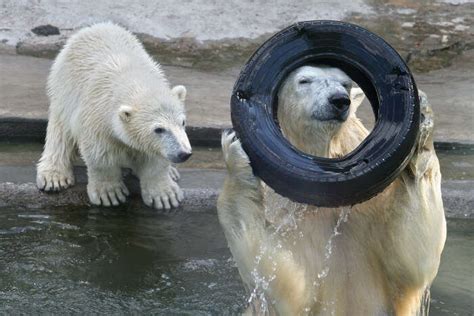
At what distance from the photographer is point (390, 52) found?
2.78m

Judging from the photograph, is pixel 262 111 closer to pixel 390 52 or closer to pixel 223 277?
pixel 390 52

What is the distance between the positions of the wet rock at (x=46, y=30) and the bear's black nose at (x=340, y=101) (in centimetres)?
511

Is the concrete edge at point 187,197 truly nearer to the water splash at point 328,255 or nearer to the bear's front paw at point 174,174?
the bear's front paw at point 174,174

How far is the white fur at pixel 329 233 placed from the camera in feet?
9.12

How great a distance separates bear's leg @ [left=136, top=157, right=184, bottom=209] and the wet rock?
315cm

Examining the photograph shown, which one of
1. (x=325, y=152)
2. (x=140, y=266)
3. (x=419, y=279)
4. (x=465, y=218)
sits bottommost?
(x=140, y=266)

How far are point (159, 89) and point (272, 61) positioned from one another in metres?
1.79

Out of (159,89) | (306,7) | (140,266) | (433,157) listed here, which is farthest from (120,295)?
(306,7)

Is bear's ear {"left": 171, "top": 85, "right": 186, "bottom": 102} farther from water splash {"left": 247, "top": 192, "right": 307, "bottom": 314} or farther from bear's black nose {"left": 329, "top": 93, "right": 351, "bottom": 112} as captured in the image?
bear's black nose {"left": 329, "top": 93, "right": 351, "bottom": 112}

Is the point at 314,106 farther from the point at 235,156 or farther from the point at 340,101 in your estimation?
the point at 235,156

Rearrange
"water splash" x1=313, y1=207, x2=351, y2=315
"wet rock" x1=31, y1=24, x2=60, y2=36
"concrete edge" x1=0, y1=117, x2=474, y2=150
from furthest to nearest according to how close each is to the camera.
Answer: "wet rock" x1=31, y1=24, x2=60, y2=36, "concrete edge" x1=0, y1=117, x2=474, y2=150, "water splash" x1=313, y1=207, x2=351, y2=315

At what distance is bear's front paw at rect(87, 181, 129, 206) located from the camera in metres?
4.39

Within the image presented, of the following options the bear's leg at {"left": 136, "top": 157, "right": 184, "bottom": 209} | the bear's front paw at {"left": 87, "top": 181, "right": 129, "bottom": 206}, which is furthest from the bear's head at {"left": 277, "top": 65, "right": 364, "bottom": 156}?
the bear's front paw at {"left": 87, "top": 181, "right": 129, "bottom": 206}

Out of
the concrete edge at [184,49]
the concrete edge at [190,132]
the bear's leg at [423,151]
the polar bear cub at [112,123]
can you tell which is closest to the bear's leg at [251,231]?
the bear's leg at [423,151]
